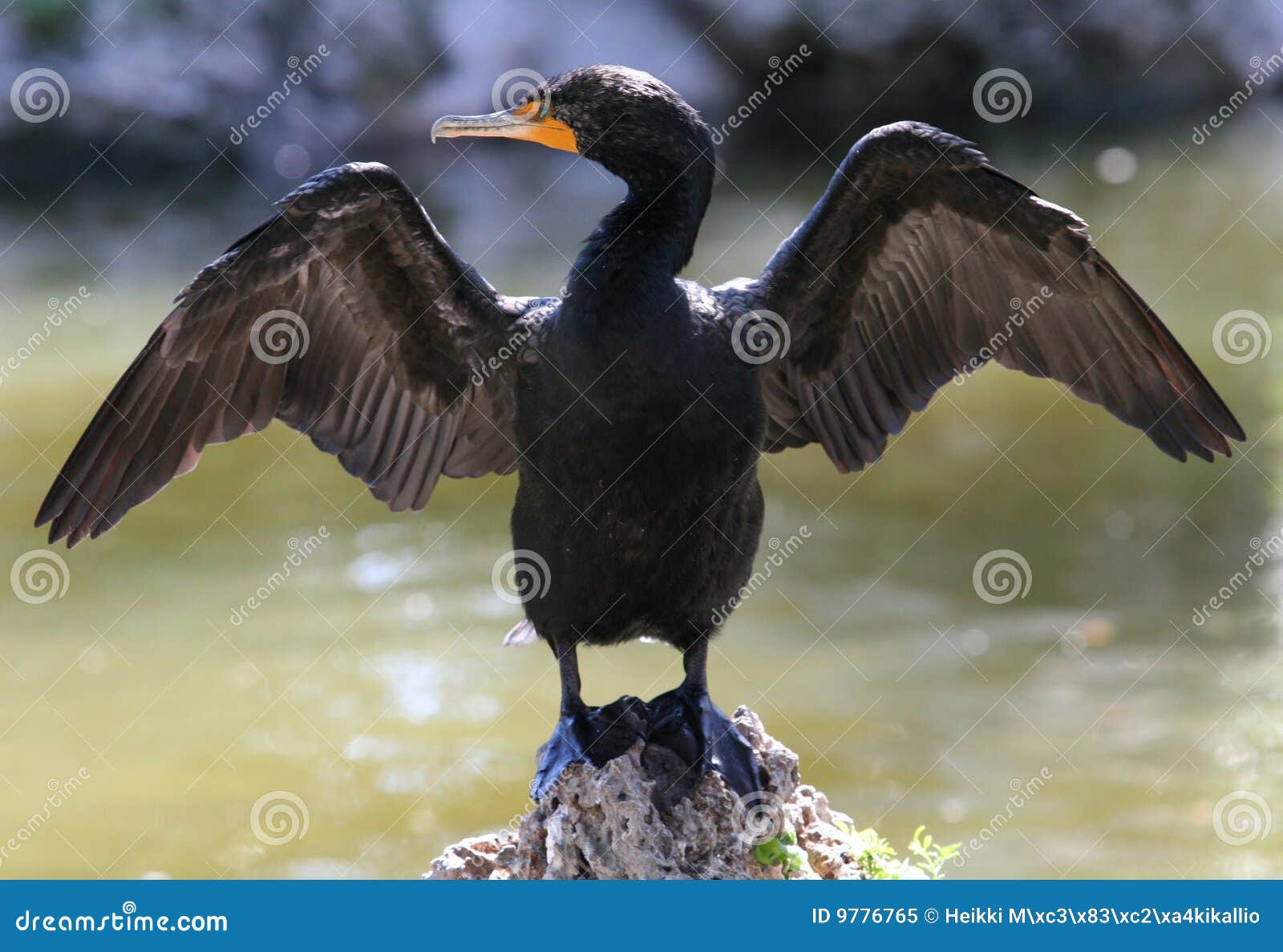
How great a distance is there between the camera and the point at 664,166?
3.80m

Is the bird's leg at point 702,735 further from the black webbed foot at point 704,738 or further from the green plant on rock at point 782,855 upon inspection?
the green plant on rock at point 782,855

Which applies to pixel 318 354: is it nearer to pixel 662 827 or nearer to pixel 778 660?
pixel 662 827

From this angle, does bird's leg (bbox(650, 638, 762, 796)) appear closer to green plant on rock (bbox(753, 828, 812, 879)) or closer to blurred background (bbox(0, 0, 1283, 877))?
green plant on rock (bbox(753, 828, 812, 879))

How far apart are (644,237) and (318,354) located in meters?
1.07

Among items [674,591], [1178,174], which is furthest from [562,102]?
[1178,174]

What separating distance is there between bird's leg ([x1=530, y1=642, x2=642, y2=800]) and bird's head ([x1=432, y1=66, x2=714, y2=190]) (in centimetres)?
128

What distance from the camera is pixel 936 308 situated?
4430 mm

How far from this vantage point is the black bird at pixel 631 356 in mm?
3768

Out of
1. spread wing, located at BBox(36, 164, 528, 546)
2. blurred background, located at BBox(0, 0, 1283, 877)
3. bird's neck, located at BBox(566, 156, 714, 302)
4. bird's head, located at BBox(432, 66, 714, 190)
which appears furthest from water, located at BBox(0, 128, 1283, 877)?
bird's head, located at BBox(432, 66, 714, 190)

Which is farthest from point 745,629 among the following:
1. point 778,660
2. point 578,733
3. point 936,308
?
point 578,733

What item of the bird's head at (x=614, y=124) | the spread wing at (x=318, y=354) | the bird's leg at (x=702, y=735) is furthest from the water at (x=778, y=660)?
the bird's head at (x=614, y=124)

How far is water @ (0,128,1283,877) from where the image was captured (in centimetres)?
594

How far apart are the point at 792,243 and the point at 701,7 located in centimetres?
1457

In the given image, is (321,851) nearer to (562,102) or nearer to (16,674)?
(16,674)
